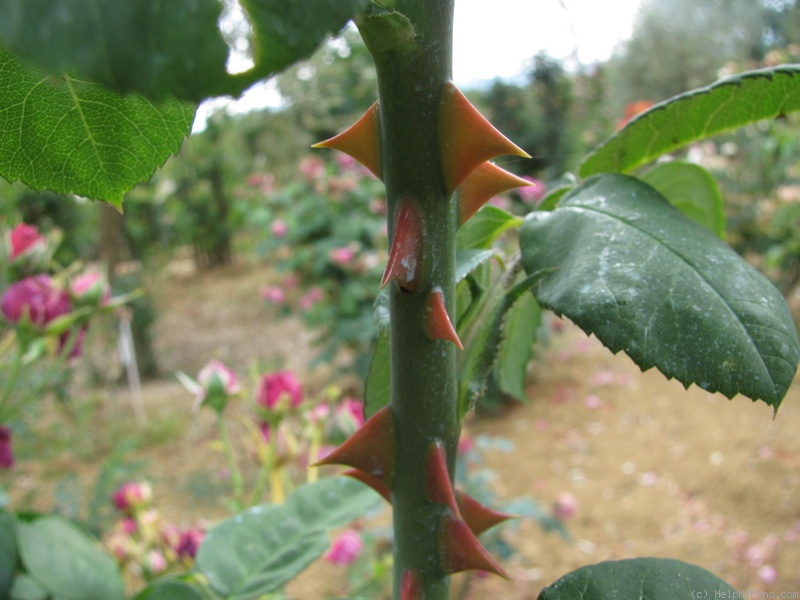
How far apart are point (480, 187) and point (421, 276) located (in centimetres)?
4

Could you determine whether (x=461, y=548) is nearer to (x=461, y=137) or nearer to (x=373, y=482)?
(x=373, y=482)

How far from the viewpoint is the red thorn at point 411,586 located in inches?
8.8

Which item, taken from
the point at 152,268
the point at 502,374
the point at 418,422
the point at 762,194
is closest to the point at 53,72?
the point at 418,422

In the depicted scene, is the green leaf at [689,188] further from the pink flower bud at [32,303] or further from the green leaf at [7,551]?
the pink flower bud at [32,303]

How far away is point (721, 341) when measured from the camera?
197 millimetres

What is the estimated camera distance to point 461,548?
8.8 inches

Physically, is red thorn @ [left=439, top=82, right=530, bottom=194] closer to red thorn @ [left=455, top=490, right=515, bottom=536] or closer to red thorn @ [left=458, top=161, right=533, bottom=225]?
red thorn @ [left=458, top=161, right=533, bottom=225]

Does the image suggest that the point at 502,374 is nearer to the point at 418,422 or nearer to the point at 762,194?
the point at 418,422

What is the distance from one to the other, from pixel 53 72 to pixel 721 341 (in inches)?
7.3

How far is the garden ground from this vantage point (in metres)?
1.90

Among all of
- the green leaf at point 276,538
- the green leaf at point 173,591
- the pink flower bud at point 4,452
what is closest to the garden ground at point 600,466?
the pink flower bud at point 4,452

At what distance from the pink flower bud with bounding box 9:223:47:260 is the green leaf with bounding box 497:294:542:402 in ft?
1.98

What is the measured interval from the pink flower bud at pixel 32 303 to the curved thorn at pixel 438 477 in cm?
58

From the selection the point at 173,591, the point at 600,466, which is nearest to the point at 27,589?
the point at 173,591
